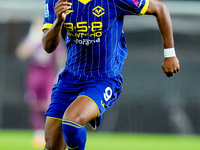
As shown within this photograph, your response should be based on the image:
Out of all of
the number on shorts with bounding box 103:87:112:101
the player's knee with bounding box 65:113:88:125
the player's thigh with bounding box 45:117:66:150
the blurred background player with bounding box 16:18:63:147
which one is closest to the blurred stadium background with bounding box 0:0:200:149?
the blurred background player with bounding box 16:18:63:147

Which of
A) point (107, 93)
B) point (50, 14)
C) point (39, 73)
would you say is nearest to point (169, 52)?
point (107, 93)

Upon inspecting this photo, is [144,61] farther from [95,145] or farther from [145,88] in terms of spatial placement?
[95,145]

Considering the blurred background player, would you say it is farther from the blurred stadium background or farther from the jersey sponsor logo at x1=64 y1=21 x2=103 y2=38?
the jersey sponsor logo at x1=64 y1=21 x2=103 y2=38

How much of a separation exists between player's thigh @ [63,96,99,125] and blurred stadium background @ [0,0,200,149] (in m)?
5.75

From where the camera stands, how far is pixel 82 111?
406cm

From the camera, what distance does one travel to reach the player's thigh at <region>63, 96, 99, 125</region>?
404cm

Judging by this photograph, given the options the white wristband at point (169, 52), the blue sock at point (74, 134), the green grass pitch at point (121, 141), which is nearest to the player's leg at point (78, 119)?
the blue sock at point (74, 134)

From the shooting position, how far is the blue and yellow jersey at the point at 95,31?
436 centimetres

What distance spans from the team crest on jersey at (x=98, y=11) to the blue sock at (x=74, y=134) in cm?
101

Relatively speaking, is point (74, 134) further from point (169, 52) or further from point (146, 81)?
point (146, 81)

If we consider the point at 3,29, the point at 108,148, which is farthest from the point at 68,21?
the point at 3,29

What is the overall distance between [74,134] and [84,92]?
41cm

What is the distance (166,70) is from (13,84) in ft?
20.9

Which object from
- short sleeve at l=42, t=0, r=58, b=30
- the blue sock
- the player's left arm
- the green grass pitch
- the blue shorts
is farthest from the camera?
the green grass pitch
